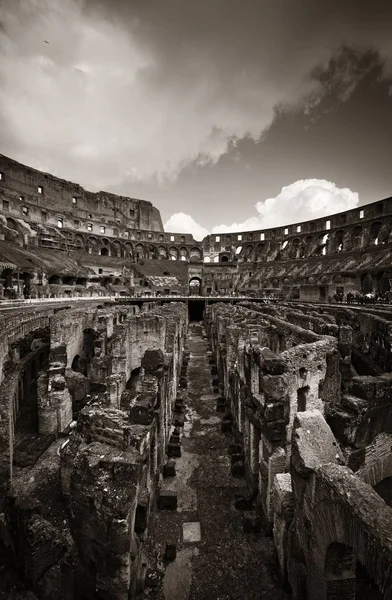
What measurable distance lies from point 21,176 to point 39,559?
64595mm

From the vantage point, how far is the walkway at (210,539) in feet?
13.0

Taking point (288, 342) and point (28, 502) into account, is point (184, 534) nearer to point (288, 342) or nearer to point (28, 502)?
point (28, 502)

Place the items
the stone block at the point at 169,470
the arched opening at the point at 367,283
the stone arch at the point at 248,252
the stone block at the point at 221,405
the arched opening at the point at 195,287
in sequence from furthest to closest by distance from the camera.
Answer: the stone arch at the point at 248,252, the arched opening at the point at 195,287, the arched opening at the point at 367,283, the stone block at the point at 221,405, the stone block at the point at 169,470

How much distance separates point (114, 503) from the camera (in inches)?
113

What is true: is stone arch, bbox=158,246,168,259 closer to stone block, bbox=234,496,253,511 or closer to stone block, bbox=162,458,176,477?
stone block, bbox=162,458,176,477

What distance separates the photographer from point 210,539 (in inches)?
191

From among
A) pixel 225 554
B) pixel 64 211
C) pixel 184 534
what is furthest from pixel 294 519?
pixel 64 211

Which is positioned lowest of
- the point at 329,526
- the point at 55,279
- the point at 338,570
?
the point at 338,570

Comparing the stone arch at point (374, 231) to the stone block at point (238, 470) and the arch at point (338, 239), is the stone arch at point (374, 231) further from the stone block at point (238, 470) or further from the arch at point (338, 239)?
the stone block at point (238, 470)

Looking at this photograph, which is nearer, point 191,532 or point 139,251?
point 191,532

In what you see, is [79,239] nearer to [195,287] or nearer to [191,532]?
[195,287]

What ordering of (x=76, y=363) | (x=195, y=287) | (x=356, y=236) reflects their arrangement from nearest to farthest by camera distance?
(x=76, y=363)
(x=356, y=236)
(x=195, y=287)

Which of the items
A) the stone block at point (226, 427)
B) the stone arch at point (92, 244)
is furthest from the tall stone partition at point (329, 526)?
the stone arch at point (92, 244)

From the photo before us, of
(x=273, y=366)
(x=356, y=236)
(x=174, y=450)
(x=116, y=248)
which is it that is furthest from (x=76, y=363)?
(x=116, y=248)
